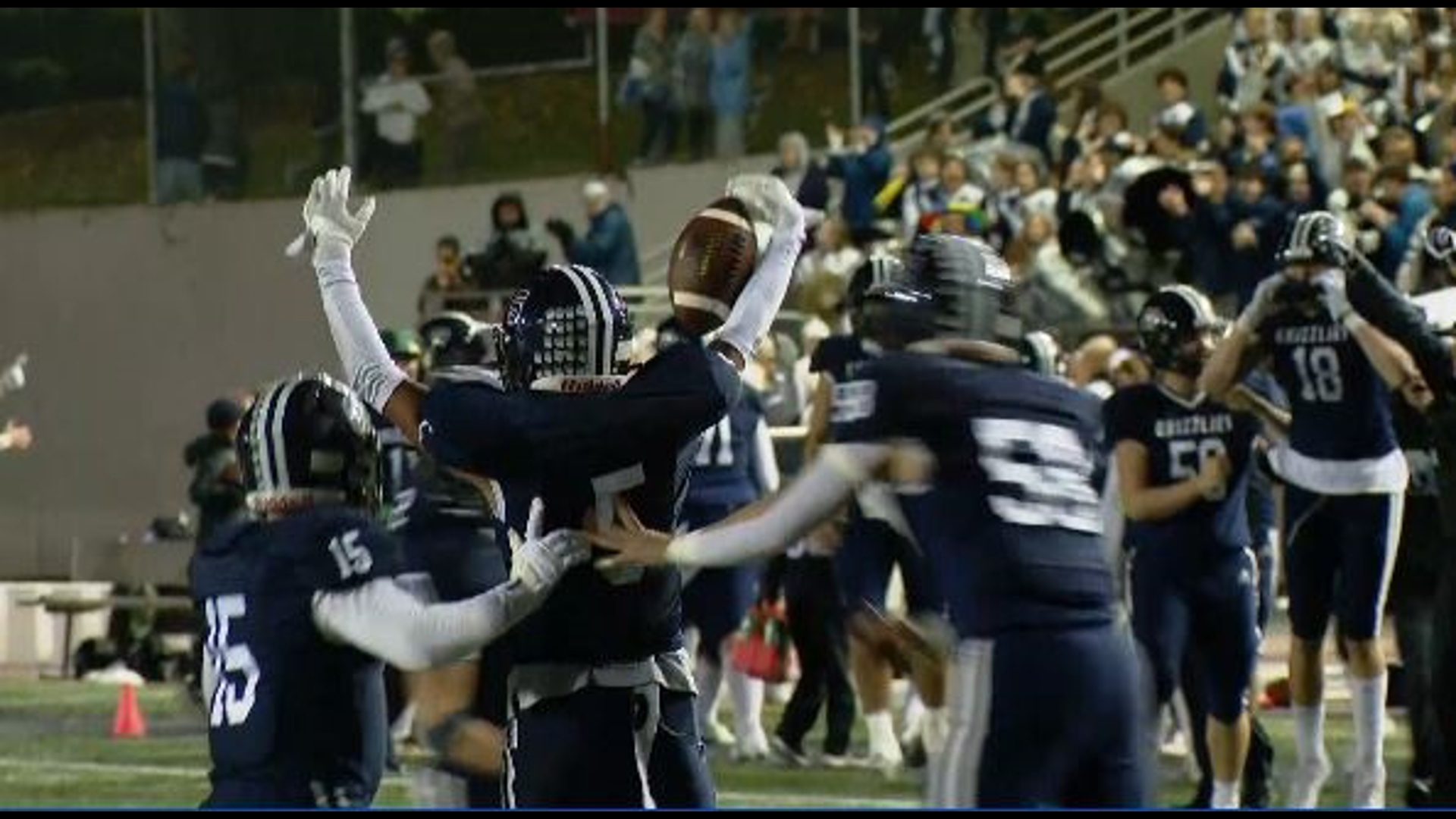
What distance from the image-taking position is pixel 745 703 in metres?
14.2

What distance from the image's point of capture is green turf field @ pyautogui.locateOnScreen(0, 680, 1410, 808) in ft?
40.4

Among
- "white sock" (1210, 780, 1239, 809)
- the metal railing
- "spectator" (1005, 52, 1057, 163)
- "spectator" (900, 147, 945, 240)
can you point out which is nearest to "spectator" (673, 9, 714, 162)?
the metal railing

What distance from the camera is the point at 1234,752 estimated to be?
37.1ft

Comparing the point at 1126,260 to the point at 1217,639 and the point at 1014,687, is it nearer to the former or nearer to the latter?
the point at 1217,639

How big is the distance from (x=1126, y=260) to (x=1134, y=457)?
751 centimetres

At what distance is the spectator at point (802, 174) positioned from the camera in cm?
2098

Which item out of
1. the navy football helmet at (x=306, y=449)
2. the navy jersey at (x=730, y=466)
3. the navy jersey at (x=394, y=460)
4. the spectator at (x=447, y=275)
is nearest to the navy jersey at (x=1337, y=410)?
the navy jersey at (x=730, y=466)

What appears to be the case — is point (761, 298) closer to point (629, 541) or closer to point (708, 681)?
point (629, 541)

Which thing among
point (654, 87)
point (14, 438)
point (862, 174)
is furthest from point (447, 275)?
point (14, 438)

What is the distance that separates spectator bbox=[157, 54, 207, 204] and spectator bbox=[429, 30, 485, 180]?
2.10 metres

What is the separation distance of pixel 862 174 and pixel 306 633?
15096 millimetres

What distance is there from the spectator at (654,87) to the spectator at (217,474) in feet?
26.9

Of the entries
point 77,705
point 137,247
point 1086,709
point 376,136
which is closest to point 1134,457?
point 1086,709

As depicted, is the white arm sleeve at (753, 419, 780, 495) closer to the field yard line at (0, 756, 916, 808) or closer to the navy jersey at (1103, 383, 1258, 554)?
the field yard line at (0, 756, 916, 808)
